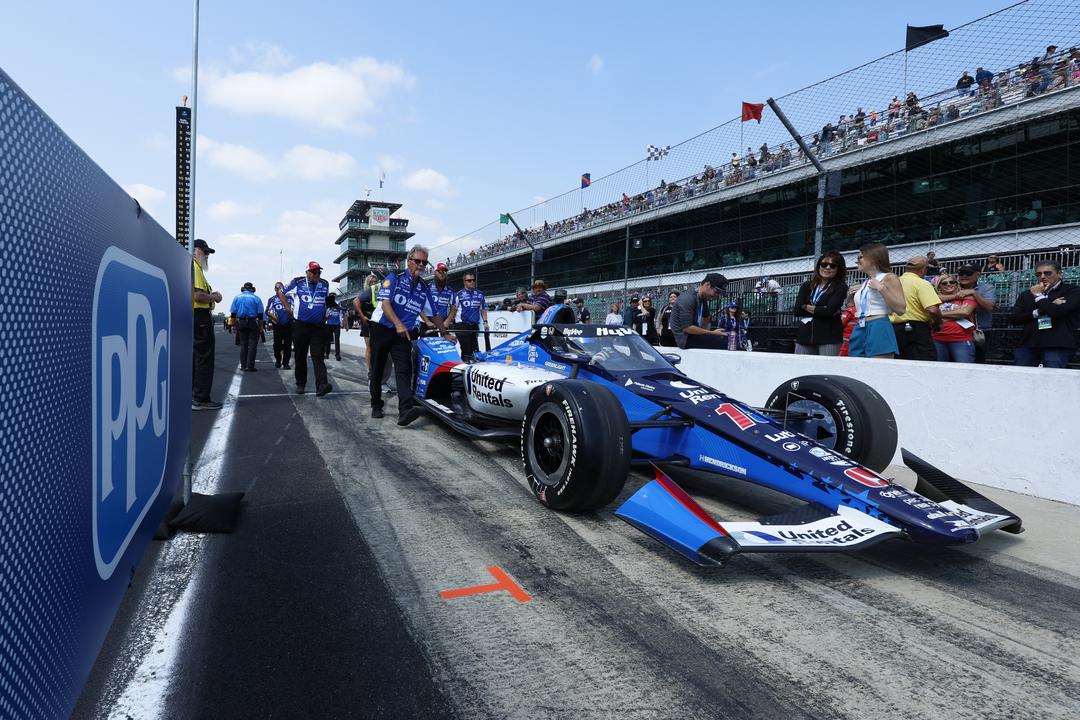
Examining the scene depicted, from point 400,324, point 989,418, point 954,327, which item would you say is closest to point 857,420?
point 989,418

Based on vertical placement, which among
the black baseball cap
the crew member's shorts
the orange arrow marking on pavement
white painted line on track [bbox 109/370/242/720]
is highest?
the black baseball cap

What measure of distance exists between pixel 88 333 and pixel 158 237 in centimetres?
84

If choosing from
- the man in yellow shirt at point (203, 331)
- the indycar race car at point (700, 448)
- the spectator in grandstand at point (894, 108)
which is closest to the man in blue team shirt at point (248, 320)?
the man in yellow shirt at point (203, 331)

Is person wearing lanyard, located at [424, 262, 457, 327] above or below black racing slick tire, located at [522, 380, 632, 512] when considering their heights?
above

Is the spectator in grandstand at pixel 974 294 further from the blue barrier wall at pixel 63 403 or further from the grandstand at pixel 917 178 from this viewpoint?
the blue barrier wall at pixel 63 403

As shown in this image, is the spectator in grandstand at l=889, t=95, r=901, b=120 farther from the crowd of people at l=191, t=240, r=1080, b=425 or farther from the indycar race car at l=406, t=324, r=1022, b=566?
the indycar race car at l=406, t=324, r=1022, b=566

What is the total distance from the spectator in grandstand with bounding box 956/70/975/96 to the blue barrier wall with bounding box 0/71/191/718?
11.7m

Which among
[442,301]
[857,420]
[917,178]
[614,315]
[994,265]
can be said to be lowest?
[857,420]

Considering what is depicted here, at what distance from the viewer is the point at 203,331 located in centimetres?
671

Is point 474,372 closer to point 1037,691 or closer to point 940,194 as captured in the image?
point 1037,691

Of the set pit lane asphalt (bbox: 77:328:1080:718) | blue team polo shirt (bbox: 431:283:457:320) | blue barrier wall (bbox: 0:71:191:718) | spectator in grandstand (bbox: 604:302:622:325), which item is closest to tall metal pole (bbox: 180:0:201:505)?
pit lane asphalt (bbox: 77:328:1080:718)

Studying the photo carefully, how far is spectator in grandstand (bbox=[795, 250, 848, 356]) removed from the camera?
520 centimetres

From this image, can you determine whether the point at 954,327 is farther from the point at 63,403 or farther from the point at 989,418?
the point at 63,403

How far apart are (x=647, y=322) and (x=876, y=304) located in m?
8.18
